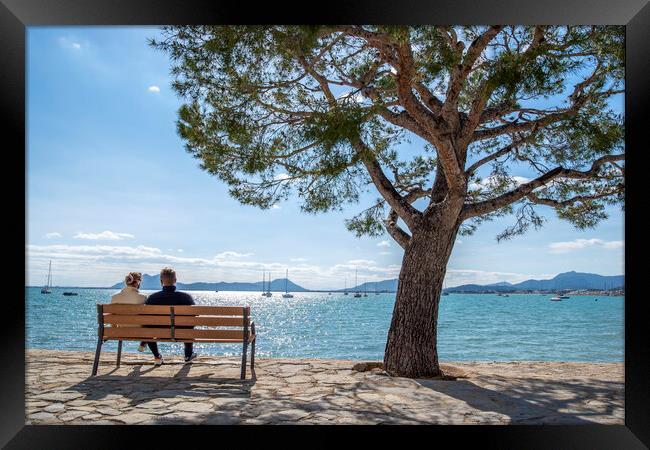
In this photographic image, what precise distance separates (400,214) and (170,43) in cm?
319

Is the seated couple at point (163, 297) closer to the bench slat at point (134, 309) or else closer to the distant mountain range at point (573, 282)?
the bench slat at point (134, 309)

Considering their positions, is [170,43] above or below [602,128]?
above

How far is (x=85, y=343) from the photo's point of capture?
101 ft

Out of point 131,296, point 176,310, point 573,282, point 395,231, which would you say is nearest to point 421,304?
point 395,231

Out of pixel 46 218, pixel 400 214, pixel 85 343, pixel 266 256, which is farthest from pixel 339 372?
pixel 266 256

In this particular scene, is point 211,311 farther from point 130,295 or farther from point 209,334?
point 130,295

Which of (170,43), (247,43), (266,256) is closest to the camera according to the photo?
(247,43)

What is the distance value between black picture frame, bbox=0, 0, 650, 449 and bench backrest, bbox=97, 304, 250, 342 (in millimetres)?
1716

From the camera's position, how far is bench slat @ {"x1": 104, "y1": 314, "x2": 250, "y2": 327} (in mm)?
5289

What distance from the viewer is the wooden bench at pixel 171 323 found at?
207 inches

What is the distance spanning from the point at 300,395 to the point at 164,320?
165cm

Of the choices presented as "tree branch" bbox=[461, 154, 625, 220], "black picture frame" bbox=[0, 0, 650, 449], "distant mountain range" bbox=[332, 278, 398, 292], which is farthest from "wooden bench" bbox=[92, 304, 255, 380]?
"distant mountain range" bbox=[332, 278, 398, 292]
